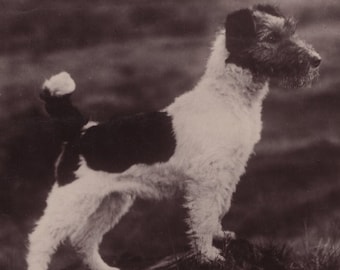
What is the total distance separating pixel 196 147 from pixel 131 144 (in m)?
0.35

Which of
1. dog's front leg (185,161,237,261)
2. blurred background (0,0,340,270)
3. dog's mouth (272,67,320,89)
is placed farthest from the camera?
blurred background (0,0,340,270)

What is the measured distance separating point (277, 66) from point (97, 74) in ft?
3.48

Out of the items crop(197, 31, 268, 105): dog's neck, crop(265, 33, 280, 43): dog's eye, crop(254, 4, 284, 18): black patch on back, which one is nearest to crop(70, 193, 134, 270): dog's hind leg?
crop(197, 31, 268, 105): dog's neck

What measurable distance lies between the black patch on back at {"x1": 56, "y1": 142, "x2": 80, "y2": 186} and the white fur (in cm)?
3

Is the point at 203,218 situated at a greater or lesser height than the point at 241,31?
lesser

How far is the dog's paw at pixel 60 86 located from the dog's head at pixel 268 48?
2.86 feet

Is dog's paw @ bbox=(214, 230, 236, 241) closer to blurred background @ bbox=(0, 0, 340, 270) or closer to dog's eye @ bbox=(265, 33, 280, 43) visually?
blurred background @ bbox=(0, 0, 340, 270)

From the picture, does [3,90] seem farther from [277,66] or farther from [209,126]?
[277,66]

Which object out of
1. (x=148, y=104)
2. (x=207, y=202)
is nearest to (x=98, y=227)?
(x=207, y=202)

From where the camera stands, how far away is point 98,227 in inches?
125

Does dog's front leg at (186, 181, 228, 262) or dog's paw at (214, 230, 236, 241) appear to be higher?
dog's front leg at (186, 181, 228, 262)

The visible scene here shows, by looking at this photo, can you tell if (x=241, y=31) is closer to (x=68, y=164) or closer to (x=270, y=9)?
(x=270, y=9)

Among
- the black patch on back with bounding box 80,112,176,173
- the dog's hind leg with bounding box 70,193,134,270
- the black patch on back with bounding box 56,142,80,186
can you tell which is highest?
the black patch on back with bounding box 80,112,176,173

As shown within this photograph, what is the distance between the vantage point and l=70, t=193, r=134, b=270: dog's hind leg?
3.14 m
